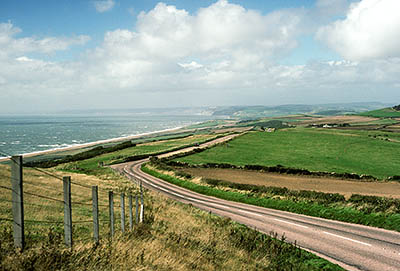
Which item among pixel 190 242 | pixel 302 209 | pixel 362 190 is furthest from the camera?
pixel 362 190

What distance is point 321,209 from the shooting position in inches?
990

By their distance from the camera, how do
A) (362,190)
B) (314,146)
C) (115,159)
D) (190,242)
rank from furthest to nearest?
(314,146) → (115,159) → (362,190) → (190,242)

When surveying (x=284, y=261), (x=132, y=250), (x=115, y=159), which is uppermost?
(x=132, y=250)

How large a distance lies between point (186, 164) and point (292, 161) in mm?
22890

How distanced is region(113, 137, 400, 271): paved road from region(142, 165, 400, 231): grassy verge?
81 centimetres

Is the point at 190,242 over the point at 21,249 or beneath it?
beneath

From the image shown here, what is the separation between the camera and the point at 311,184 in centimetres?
4084

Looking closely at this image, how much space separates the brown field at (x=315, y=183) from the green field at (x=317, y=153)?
1129cm

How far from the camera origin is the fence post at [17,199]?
594cm

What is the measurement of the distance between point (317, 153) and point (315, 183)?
122ft

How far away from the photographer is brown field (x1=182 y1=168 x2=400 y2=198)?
35344 millimetres

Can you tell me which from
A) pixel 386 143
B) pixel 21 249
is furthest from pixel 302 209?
pixel 386 143

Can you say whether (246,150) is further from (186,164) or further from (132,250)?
(132,250)

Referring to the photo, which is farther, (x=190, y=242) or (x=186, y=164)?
(x=186, y=164)
